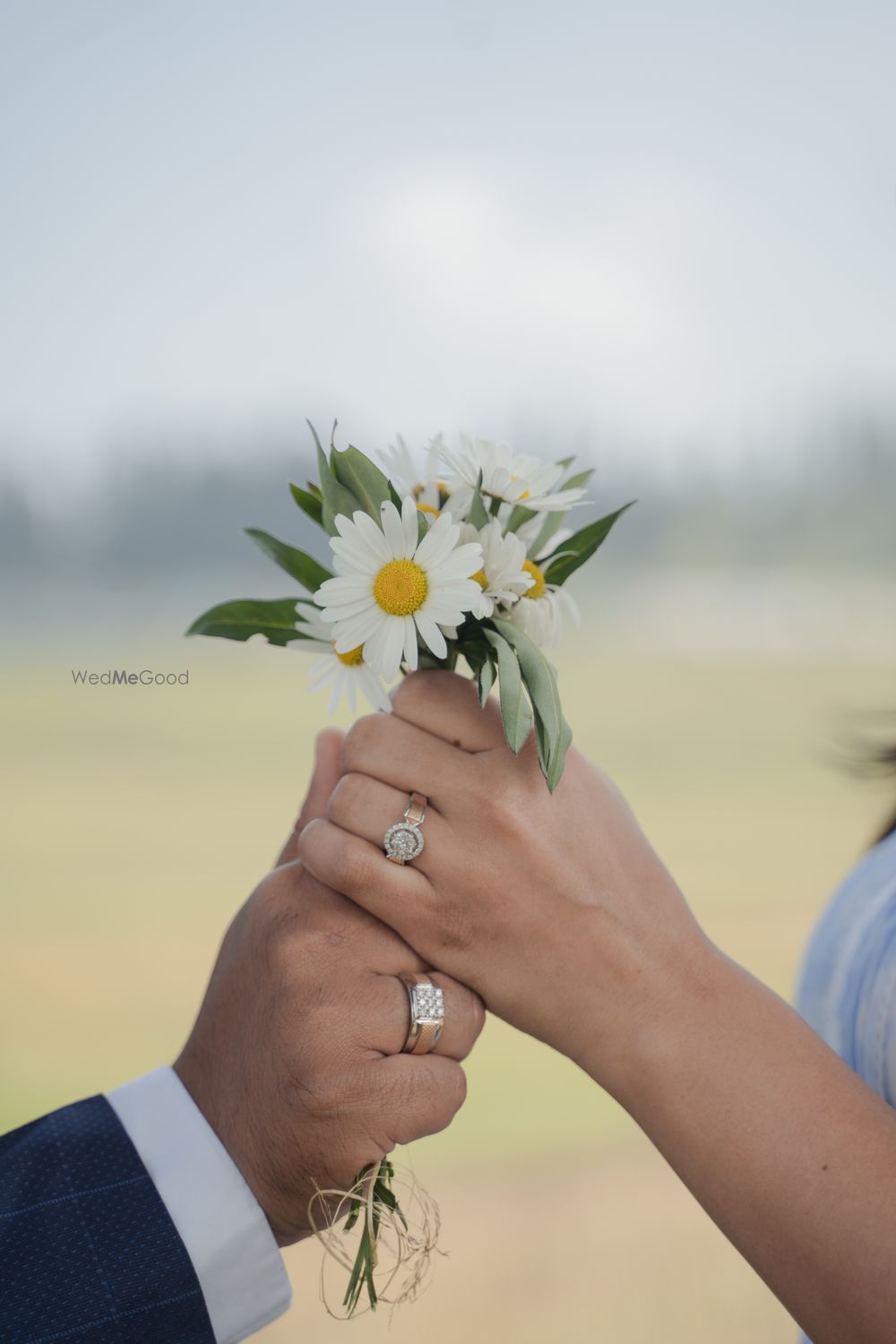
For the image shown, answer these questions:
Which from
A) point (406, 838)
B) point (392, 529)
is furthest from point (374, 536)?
point (406, 838)

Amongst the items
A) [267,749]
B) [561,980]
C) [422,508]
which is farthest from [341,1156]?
[267,749]

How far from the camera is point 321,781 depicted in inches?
40.1

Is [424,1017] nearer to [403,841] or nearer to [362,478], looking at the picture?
[403,841]

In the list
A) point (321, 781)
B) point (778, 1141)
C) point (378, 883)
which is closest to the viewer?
point (778, 1141)

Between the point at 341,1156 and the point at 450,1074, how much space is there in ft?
0.33

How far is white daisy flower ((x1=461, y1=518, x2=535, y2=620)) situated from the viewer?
0.81m

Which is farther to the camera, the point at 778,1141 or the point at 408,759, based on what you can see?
the point at 408,759

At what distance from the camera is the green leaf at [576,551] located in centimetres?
88

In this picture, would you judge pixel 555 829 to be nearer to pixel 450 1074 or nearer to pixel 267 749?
pixel 450 1074

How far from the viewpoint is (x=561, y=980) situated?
0.80 m

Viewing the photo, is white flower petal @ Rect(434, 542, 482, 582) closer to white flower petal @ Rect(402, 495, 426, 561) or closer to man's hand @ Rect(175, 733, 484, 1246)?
white flower petal @ Rect(402, 495, 426, 561)

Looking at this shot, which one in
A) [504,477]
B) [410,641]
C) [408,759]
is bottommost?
[408,759]

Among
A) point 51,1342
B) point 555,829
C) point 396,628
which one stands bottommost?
point 51,1342

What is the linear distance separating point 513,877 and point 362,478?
12.3 inches
